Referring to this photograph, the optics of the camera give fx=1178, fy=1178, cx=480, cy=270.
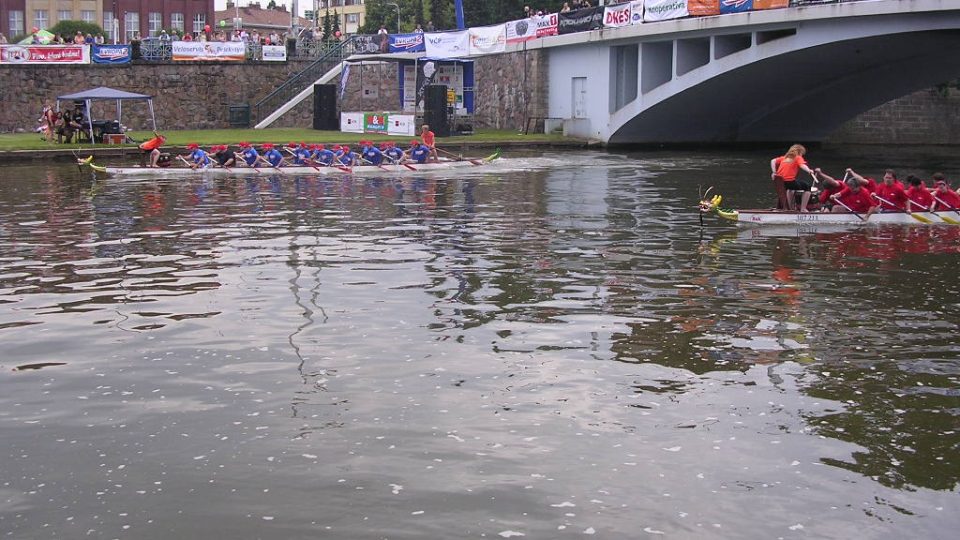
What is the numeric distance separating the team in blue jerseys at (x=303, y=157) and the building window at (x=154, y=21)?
7317 centimetres

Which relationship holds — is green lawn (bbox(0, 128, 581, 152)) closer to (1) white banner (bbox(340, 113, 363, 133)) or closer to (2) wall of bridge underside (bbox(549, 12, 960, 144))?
(1) white banner (bbox(340, 113, 363, 133))

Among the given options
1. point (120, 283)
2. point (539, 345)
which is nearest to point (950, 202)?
point (539, 345)

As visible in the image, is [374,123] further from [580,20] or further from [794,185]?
[794,185]

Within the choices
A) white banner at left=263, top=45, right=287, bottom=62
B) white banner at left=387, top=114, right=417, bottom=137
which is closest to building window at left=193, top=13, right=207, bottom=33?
white banner at left=263, top=45, right=287, bottom=62

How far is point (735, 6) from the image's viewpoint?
43312 millimetres

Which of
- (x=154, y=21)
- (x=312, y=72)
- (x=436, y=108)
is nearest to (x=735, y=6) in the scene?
(x=436, y=108)

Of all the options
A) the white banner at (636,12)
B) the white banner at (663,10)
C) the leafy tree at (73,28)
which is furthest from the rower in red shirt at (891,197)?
the leafy tree at (73,28)

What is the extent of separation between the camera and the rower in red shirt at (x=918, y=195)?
81.0 feet

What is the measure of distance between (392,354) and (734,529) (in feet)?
18.3

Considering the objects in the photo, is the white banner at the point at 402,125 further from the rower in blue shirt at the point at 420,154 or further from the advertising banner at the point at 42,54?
the rower in blue shirt at the point at 420,154

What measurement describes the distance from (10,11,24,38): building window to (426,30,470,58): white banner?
204ft

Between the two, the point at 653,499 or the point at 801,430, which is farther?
the point at 801,430

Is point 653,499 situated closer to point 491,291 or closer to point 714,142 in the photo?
point 491,291

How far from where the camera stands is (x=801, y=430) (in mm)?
10609
